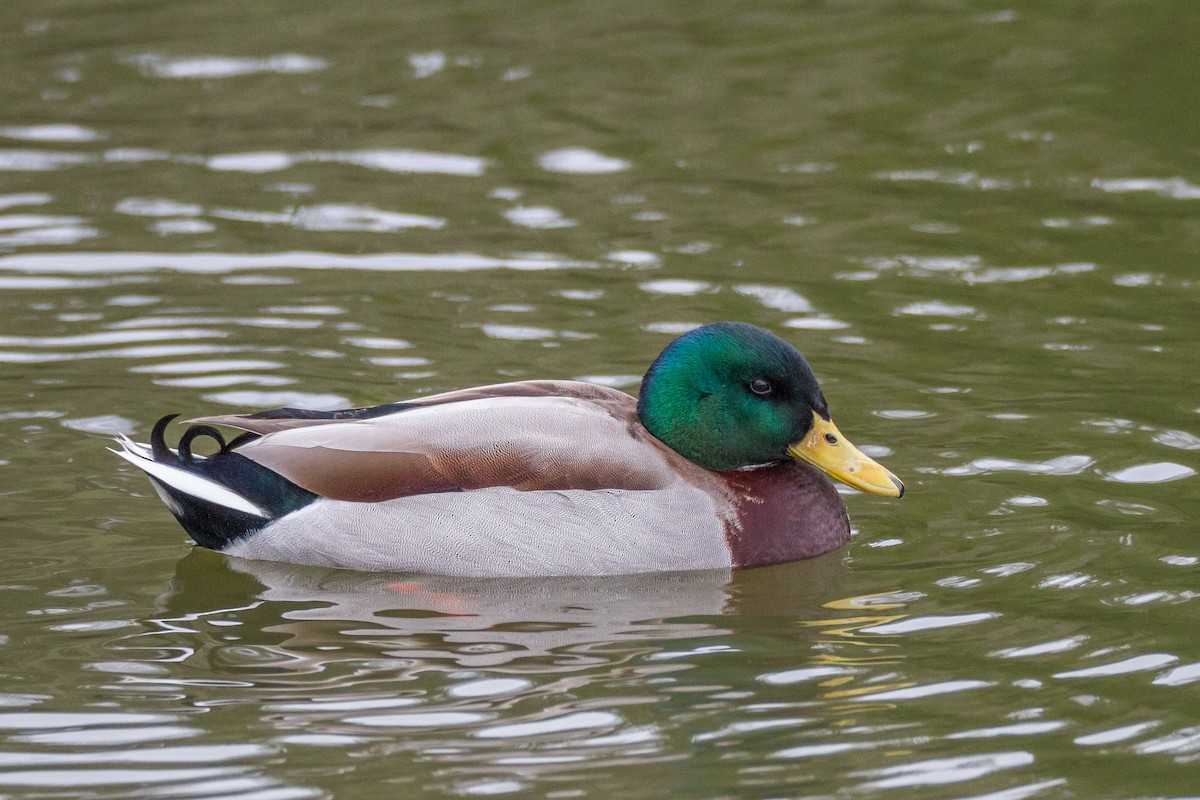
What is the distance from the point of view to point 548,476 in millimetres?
7531

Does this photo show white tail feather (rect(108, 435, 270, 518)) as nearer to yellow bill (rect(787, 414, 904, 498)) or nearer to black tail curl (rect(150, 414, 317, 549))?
black tail curl (rect(150, 414, 317, 549))

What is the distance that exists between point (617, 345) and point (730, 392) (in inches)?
84.3

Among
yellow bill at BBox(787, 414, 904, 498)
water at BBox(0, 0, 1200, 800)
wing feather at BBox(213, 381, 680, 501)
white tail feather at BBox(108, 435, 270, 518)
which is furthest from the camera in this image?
yellow bill at BBox(787, 414, 904, 498)

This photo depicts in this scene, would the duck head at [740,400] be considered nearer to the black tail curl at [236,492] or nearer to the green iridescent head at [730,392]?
the green iridescent head at [730,392]

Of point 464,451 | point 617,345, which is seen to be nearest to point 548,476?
point 464,451

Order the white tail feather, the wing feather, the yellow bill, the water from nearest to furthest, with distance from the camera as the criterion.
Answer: the water
the wing feather
the white tail feather
the yellow bill

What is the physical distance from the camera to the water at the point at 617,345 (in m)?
6.09

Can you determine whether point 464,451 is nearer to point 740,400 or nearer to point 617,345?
point 740,400

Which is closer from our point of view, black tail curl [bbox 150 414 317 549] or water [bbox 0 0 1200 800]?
water [bbox 0 0 1200 800]

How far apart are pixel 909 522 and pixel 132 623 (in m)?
3.25

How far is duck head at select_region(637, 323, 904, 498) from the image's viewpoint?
7.88 metres

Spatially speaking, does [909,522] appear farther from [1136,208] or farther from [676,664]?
[1136,208]

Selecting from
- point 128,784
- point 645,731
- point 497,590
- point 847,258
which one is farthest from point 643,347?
point 128,784

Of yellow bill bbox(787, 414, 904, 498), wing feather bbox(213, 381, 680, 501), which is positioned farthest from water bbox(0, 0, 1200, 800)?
wing feather bbox(213, 381, 680, 501)
